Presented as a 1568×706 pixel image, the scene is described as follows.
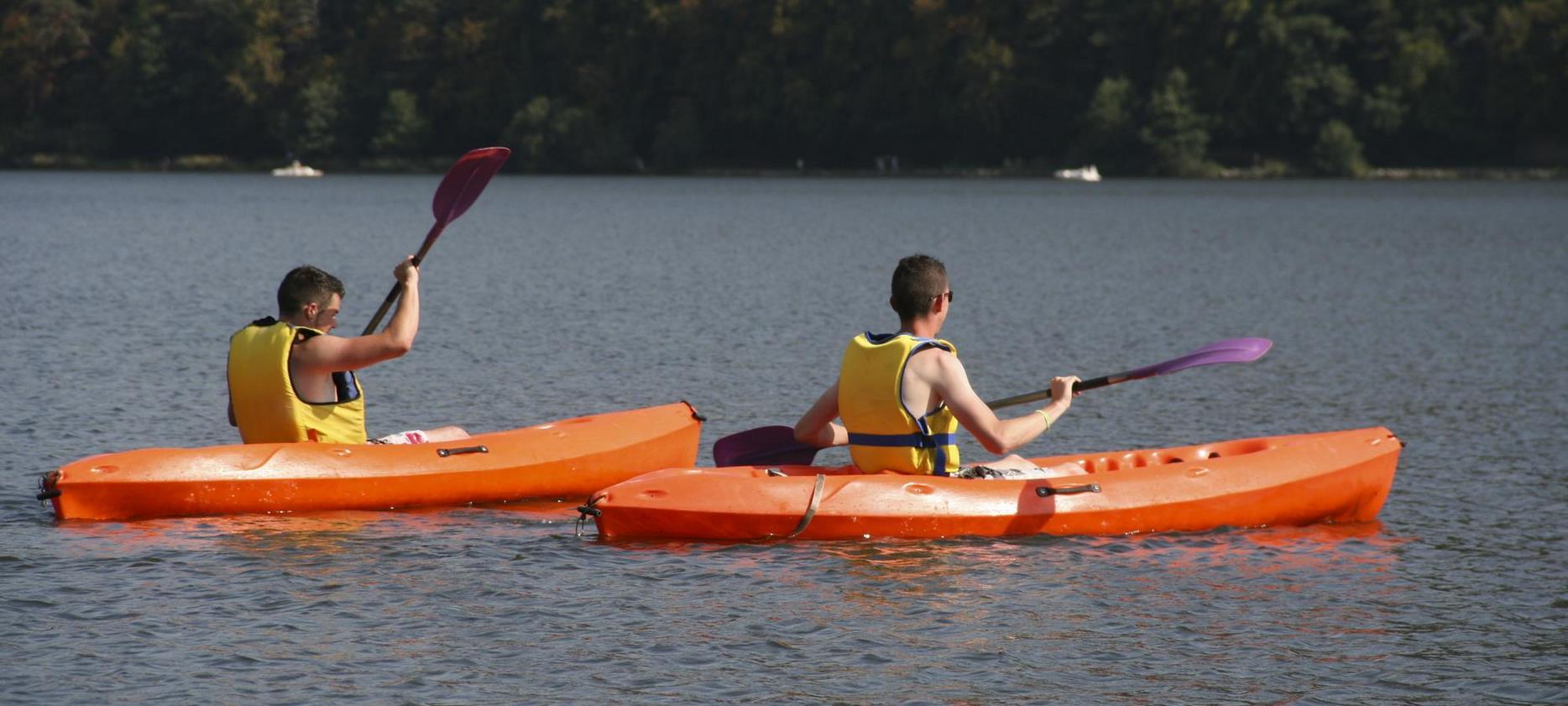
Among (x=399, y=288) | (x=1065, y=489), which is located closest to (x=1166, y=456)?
(x=1065, y=489)

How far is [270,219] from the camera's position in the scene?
1914 inches

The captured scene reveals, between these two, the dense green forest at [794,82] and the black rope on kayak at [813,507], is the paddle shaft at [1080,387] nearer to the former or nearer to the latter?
the black rope on kayak at [813,507]

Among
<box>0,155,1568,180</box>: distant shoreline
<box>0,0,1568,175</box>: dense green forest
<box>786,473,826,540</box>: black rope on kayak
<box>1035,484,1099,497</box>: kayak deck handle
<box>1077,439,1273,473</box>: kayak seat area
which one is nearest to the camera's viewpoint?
<box>786,473,826,540</box>: black rope on kayak

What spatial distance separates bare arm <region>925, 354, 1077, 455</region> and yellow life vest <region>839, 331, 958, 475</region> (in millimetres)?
100

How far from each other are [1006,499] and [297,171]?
311 ft

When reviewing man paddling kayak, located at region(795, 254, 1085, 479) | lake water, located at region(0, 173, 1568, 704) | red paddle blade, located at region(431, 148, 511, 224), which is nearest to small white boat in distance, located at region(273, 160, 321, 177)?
lake water, located at region(0, 173, 1568, 704)

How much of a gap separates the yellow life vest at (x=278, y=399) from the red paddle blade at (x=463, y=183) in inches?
70.1

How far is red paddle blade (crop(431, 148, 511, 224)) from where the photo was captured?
11438 millimetres

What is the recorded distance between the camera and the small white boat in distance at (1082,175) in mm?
88000

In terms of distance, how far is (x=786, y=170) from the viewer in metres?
100

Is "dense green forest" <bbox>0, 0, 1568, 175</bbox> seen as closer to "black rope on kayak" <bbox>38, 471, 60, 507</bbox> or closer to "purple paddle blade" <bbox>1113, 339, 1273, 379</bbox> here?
"purple paddle blade" <bbox>1113, 339, 1273, 379</bbox>

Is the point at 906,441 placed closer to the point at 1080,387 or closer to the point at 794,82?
the point at 1080,387

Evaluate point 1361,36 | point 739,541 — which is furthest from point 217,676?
point 1361,36

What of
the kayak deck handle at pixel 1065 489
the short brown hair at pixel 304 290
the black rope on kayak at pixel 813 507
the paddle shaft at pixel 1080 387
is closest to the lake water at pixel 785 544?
the black rope on kayak at pixel 813 507
